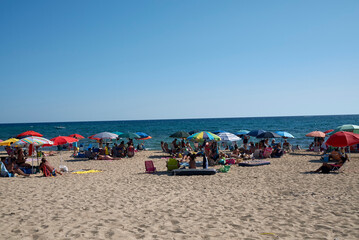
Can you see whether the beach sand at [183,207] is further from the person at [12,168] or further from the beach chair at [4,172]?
the person at [12,168]

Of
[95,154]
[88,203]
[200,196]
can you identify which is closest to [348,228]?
[200,196]

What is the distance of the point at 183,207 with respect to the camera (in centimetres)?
663

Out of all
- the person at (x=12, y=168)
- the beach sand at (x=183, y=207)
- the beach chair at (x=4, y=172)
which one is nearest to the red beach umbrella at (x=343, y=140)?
the beach sand at (x=183, y=207)

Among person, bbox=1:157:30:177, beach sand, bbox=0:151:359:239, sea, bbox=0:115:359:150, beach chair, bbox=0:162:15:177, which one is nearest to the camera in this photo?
beach sand, bbox=0:151:359:239

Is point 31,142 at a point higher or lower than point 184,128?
higher

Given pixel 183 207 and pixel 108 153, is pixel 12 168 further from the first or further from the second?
pixel 183 207

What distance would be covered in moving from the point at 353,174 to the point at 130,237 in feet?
30.6

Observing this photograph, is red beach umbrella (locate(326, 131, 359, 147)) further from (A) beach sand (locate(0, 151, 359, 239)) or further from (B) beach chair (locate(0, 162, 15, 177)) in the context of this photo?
(B) beach chair (locate(0, 162, 15, 177))

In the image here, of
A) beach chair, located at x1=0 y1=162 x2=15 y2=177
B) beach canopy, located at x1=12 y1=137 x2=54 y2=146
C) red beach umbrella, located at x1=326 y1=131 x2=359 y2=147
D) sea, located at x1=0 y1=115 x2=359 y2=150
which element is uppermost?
beach canopy, located at x1=12 y1=137 x2=54 y2=146

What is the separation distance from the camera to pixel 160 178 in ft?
34.8

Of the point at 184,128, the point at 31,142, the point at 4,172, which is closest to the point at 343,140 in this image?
the point at 31,142

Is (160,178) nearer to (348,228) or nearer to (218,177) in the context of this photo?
(218,177)

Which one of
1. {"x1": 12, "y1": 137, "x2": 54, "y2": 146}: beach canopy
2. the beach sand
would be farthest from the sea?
the beach sand

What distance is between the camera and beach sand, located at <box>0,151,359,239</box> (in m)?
5.02
